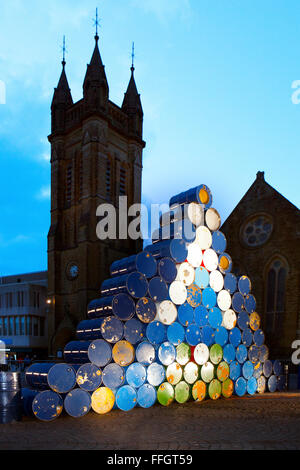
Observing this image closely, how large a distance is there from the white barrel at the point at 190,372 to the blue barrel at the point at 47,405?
423 centimetres

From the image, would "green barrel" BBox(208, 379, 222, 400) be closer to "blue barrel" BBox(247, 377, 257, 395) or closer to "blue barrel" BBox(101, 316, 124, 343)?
"blue barrel" BBox(247, 377, 257, 395)

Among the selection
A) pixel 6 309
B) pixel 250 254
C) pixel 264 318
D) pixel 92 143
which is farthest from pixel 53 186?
pixel 264 318

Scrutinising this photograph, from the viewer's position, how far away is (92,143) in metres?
30.2

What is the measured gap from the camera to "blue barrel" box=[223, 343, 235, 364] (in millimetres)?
13055

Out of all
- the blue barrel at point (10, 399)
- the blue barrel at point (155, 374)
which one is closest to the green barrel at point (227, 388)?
the blue barrel at point (155, 374)

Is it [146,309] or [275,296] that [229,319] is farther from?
[275,296]

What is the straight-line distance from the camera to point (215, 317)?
1296 centimetres

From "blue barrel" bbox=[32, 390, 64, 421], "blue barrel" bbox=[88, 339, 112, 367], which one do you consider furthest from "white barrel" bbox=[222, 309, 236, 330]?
"blue barrel" bbox=[32, 390, 64, 421]

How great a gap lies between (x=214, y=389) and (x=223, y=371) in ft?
2.33
